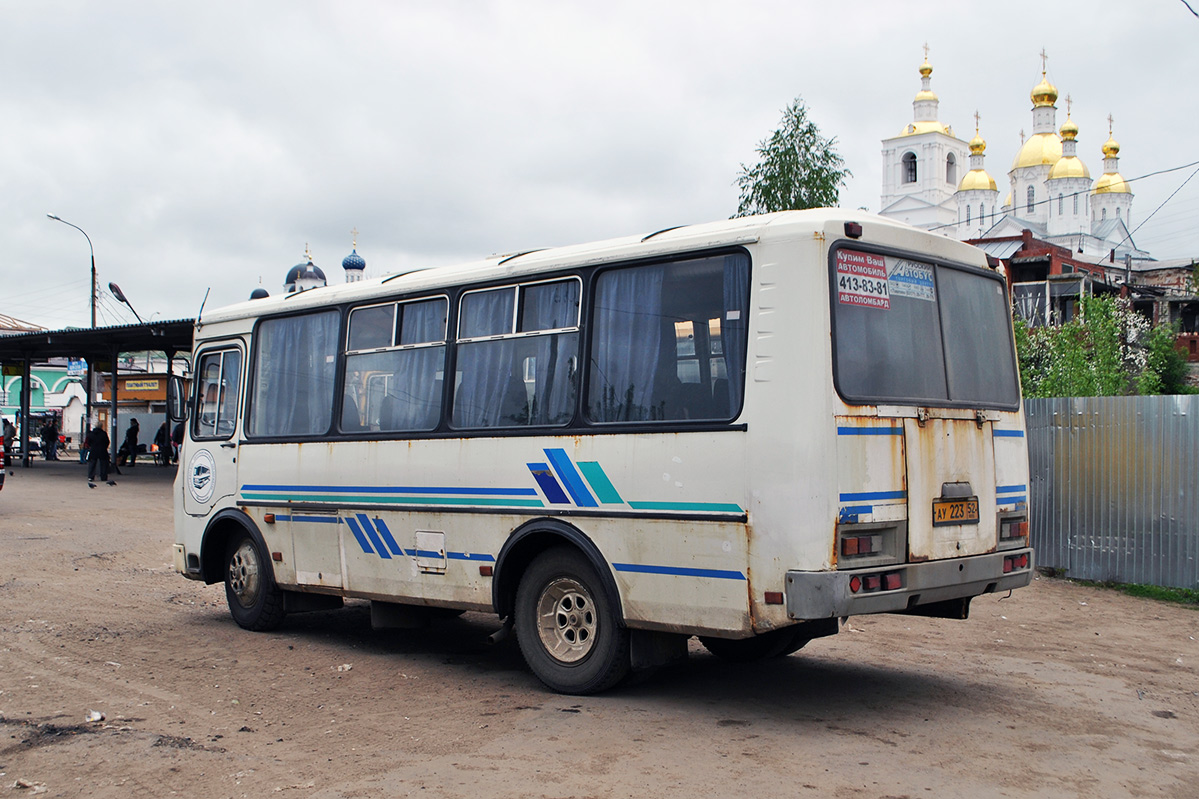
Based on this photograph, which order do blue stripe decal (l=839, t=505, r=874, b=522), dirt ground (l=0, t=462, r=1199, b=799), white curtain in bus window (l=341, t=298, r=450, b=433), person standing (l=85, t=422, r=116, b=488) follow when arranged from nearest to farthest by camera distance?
dirt ground (l=0, t=462, r=1199, b=799) → blue stripe decal (l=839, t=505, r=874, b=522) → white curtain in bus window (l=341, t=298, r=450, b=433) → person standing (l=85, t=422, r=116, b=488)

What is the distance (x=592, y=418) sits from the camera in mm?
7113

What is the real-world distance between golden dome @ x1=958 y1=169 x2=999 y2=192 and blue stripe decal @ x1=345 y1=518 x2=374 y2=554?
341 feet

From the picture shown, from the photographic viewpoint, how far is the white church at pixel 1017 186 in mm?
97188

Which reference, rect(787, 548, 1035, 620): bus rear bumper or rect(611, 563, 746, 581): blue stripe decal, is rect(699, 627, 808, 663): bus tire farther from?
rect(787, 548, 1035, 620): bus rear bumper

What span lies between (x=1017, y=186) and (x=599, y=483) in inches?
4214

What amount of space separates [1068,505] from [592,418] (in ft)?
25.9

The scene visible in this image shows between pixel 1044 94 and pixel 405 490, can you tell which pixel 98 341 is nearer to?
pixel 405 490

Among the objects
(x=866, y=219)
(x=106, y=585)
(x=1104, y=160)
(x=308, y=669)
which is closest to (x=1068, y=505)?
(x=866, y=219)

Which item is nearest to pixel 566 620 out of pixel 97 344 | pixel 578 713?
pixel 578 713

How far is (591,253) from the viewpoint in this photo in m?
7.31

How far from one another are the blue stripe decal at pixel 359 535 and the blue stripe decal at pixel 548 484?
6.57 ft

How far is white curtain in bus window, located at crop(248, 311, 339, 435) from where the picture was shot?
932 centimetres

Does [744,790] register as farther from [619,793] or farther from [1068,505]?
[1068,505]

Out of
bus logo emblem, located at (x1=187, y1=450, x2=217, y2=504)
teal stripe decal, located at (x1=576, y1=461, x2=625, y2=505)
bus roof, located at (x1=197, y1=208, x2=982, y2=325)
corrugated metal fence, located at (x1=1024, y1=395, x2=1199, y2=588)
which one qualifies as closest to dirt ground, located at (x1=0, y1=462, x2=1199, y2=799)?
corrugated metal fence, located at (x1=1024, y1=395, x2=1199, y2=588)
